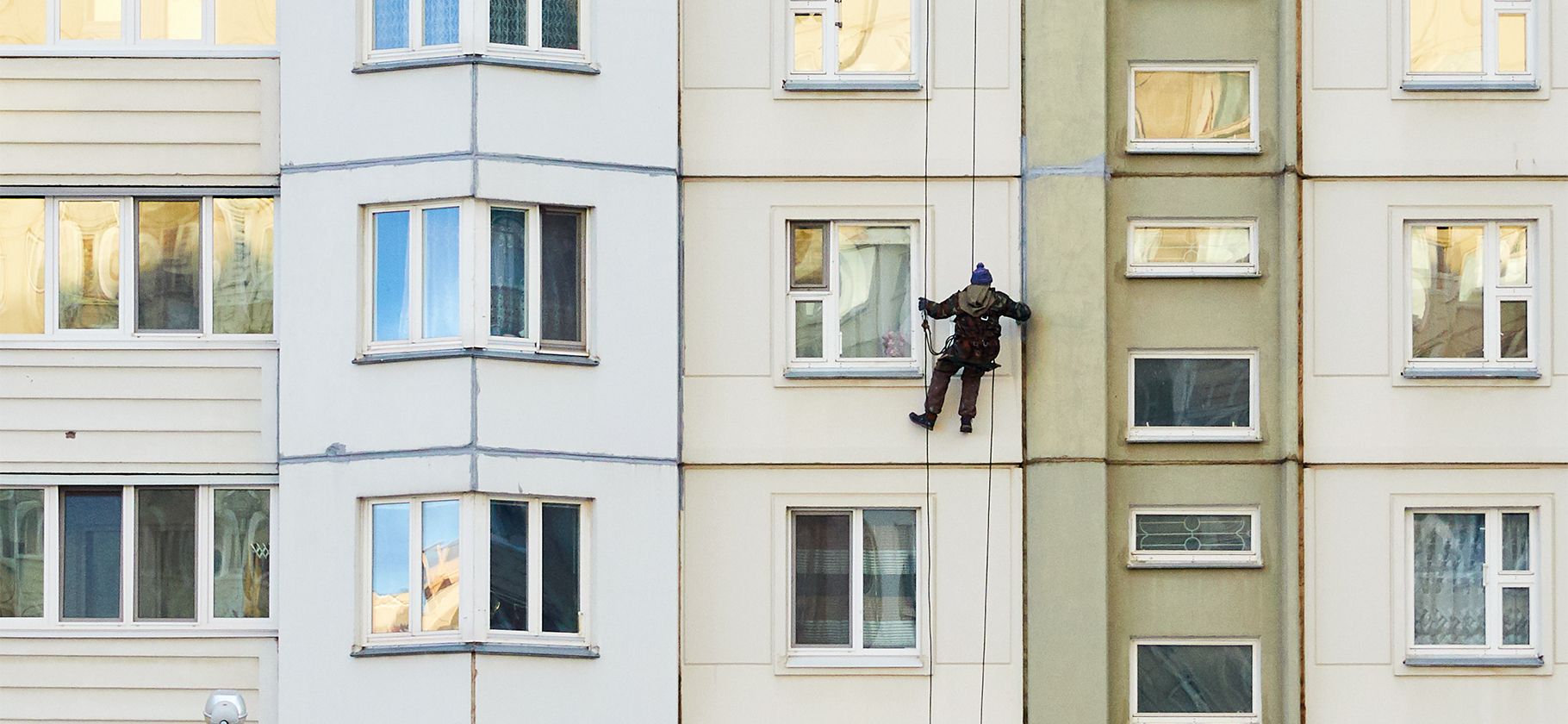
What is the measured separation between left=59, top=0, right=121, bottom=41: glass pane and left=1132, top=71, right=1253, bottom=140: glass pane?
10.0 m

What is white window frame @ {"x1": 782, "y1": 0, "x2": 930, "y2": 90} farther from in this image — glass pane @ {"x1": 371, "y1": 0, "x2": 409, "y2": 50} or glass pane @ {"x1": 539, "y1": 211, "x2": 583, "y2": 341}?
glass pane @ {"x1": 371, "y1": 0, "x2": 409, "y2": 50}

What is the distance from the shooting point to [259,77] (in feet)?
62.6

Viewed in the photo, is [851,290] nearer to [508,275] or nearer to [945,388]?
[945,388]

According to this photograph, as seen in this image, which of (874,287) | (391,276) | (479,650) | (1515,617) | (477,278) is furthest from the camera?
(874,287)

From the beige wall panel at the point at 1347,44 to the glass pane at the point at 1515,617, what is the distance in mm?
5061

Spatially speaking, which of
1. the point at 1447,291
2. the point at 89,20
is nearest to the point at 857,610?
the point at 1447,291

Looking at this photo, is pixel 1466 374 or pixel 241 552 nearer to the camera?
pixel 1466 374

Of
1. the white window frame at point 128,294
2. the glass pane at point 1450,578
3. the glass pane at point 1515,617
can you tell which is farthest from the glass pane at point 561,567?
the glass pane at point 1515,617

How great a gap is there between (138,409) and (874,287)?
7172mm

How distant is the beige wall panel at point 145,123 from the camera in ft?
62.5

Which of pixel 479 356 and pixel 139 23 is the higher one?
pixel 139 23

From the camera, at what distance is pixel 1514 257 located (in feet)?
63.1

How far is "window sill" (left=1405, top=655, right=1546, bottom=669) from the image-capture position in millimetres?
18677

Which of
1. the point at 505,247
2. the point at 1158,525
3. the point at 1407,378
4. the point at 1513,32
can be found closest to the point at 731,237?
the point at 505,247
